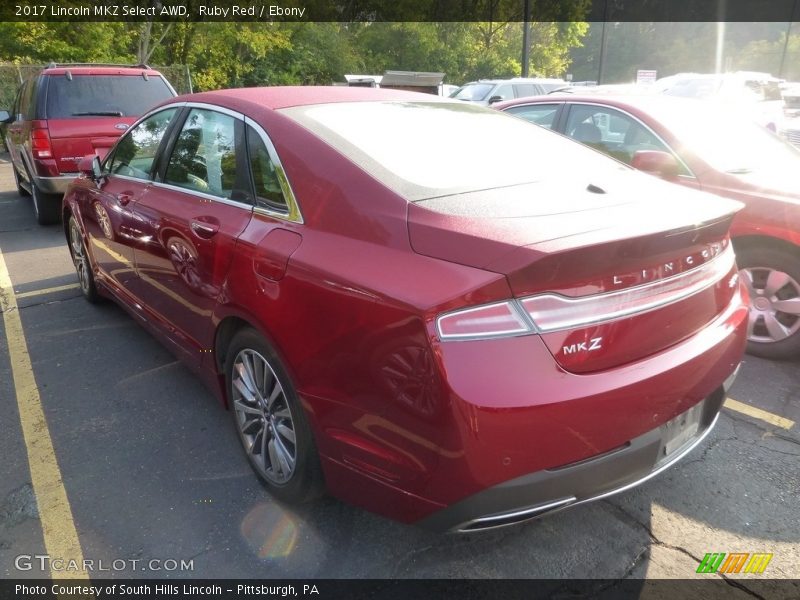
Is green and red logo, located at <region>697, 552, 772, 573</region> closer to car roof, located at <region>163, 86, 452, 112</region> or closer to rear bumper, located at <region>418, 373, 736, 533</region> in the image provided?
rear bumper, located at <region>418, 373, 736, 533</region>

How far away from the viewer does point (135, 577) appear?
2195mm

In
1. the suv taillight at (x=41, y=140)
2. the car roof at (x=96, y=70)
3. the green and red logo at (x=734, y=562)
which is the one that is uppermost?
the car roof at (x=96, y=70)

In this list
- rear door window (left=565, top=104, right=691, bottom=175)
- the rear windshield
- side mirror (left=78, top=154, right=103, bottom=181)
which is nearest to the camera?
side mirror (left=78, top=154, right=103, bottom=181)

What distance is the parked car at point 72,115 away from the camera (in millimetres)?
7211

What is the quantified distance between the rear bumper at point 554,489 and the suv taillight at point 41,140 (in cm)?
734

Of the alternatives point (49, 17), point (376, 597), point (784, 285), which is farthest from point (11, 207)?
point (49, 17)

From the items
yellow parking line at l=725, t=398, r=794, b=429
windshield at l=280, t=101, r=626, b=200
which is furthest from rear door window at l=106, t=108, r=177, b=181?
yellow parking line at l=725, t=398, r=794, b=429

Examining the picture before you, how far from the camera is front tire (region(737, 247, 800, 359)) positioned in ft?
11.9

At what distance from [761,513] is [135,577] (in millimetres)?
2502

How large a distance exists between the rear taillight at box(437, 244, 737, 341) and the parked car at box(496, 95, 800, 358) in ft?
7.44

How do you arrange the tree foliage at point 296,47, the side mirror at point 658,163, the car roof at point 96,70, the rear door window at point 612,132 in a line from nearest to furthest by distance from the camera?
the side mirror at point 658,163
the rear door window at point 612,132
the car roof at point 96,70
the tree foliage at point 296,47

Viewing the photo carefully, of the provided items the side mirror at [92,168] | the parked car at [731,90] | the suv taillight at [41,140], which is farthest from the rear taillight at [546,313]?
the parked car at [731,90]

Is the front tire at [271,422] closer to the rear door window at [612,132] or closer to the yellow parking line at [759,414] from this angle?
the yellow parking line at [759,414]

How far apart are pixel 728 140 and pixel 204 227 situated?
3645 millimetres
